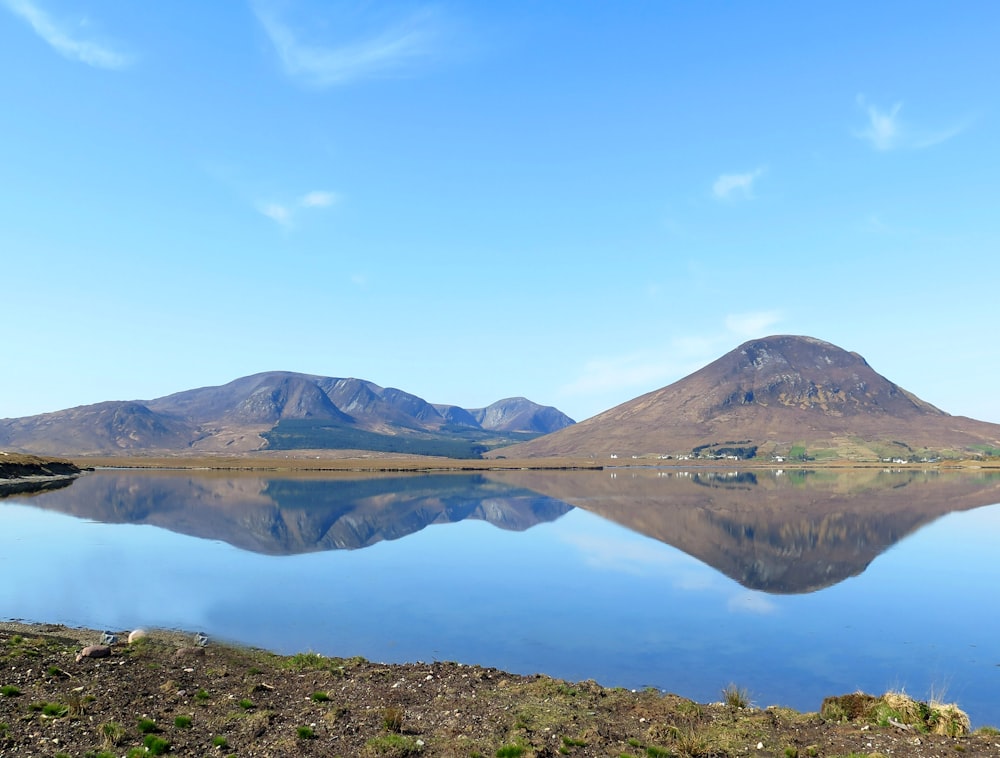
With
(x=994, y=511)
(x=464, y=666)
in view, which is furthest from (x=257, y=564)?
(x=994, y=511)

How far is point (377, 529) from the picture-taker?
7719cm

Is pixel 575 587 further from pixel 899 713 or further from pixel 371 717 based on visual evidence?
pixel 371 717

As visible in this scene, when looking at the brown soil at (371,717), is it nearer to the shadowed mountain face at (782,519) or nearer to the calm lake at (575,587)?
the calm lake at (575,587)

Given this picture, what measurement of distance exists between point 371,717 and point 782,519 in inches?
2951

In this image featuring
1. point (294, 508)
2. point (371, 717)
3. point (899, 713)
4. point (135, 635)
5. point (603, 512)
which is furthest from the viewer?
point (294, 508)

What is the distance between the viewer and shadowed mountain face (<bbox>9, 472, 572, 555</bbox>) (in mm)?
71250

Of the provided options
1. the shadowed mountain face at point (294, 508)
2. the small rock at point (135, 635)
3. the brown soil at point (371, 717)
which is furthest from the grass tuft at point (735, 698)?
the shadowed mountain face at point (294, 508)

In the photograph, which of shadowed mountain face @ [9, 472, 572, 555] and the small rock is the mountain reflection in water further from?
the small rock

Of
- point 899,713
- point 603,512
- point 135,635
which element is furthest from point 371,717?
point 603,512

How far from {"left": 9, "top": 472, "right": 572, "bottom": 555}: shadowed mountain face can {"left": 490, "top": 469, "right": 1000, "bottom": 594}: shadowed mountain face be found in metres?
14.1

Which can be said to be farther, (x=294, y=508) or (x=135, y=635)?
(x=294, y=508)

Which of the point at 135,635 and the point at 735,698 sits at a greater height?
the point at 735,698

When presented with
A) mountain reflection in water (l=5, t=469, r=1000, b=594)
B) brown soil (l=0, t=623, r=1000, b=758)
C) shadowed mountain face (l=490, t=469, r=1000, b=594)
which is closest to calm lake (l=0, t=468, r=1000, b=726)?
shadowed mountain face (l=490, t=469, r=1000, b=594)

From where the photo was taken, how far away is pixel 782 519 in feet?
269
